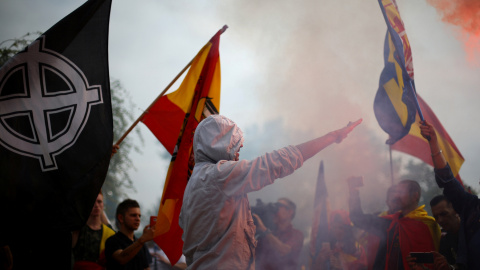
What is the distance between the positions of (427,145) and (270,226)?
251 cm

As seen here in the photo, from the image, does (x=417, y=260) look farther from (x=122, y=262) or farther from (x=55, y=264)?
(x=55, y=264)

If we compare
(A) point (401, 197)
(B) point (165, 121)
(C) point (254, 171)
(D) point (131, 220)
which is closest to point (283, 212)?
(A) point (401, 197)

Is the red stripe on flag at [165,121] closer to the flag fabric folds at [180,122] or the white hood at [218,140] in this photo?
the flag fabric folds at [180,122]

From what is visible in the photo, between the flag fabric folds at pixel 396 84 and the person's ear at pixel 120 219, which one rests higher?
the flag fabric folds at pixel 396 84

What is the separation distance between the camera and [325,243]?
17.5 feet

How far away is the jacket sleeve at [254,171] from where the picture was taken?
90.6 inches

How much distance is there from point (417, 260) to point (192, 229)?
234 centimetres

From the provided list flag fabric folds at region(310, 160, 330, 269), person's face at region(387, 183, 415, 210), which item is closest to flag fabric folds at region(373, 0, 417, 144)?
person's face at region(387, 183, 415, 210)

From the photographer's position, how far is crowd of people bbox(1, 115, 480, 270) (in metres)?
2.34

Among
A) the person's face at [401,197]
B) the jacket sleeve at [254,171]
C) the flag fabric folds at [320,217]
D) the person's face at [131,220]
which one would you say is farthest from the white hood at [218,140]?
the flag fabric folds at [320,217]

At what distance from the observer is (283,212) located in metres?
6.06

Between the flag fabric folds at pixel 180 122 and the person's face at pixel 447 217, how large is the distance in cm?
250

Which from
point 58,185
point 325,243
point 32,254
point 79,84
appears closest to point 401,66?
point 325,243

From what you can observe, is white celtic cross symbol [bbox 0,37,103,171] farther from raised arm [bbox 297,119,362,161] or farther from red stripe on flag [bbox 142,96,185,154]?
raised arm [bbox 297,119,362,161]
